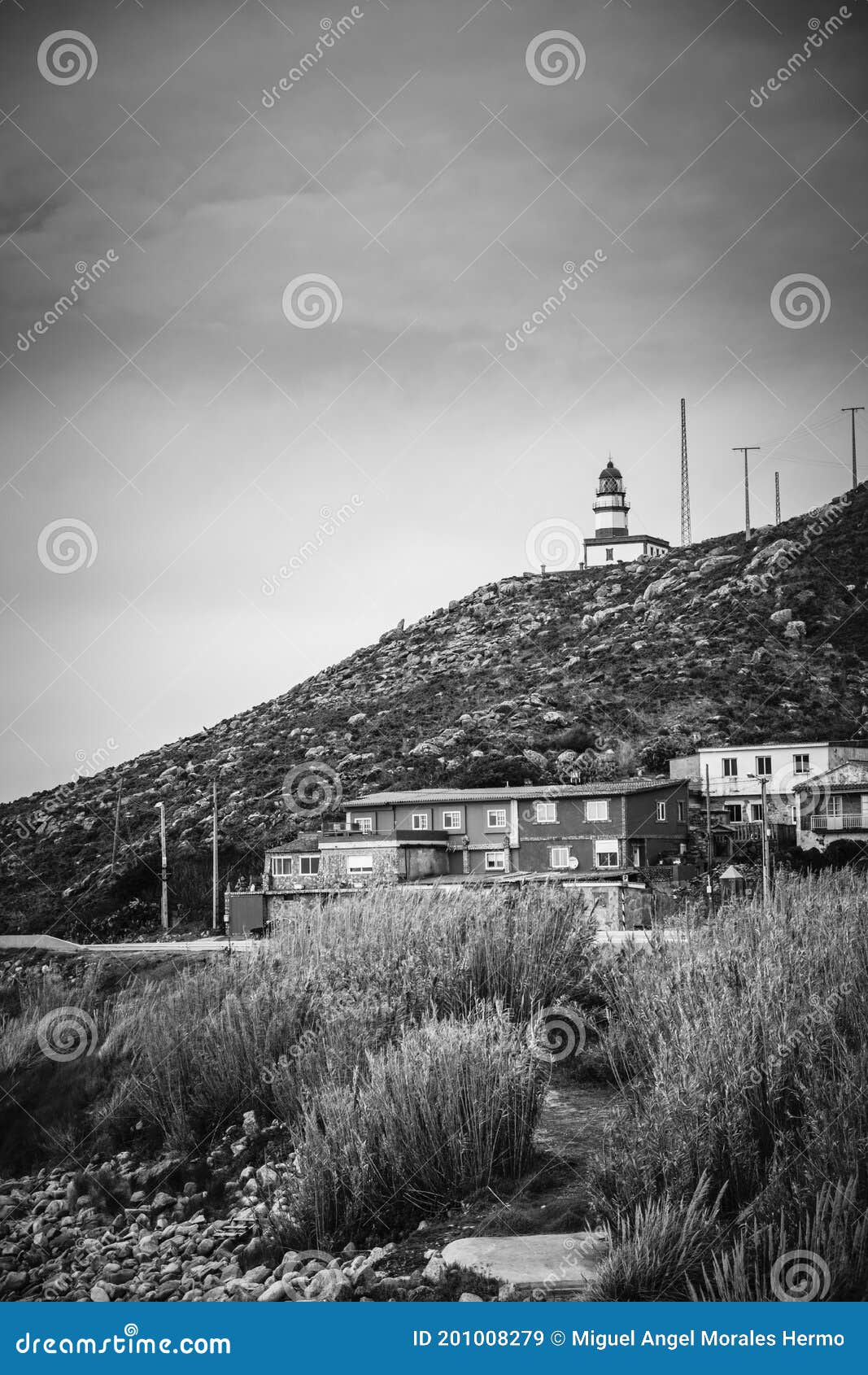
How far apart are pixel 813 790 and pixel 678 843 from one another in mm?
6822

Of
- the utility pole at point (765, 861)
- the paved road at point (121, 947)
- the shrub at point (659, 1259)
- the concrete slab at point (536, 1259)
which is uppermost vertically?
the utility pole at point (765, 861)

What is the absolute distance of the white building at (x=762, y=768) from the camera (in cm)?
5200

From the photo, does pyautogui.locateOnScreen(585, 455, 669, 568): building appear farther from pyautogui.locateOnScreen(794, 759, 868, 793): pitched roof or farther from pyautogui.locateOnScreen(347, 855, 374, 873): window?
pyautogui.locateOnScreen(347, 855, 374, 873): window

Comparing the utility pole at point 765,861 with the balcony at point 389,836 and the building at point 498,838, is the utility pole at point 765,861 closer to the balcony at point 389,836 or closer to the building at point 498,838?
the building at point 498,838

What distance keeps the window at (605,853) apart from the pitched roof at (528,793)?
179cm

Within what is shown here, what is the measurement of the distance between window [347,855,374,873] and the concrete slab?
3420 centimetres

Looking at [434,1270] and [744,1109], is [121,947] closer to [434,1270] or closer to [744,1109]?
[434,1270]

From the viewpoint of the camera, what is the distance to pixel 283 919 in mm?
19156

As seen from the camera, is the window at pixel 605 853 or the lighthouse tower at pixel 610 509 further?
the lighthouse tower at pixel 610 509

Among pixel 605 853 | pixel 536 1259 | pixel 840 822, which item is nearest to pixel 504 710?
pixel 840 822

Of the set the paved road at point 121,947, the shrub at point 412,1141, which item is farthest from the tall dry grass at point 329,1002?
the paved road at point 121,947

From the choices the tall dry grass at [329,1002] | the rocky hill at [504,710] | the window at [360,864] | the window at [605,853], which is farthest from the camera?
the rocky hill at [504,710]

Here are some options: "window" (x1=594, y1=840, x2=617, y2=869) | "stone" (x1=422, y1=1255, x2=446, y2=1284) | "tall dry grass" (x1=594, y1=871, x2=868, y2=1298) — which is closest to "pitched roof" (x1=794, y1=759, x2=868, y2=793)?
"window" (x1=594, y1=840, x2=617, y2=869)

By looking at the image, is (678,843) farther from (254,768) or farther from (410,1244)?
(410,1244)
